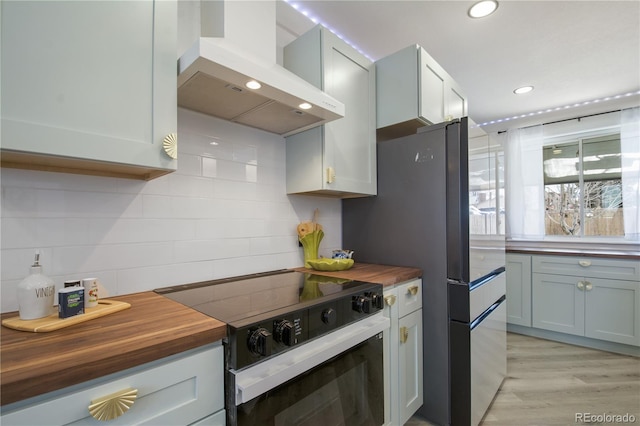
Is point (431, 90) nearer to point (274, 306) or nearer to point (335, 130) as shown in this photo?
point (335, 130)

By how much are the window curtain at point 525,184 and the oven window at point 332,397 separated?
3114 millimetres

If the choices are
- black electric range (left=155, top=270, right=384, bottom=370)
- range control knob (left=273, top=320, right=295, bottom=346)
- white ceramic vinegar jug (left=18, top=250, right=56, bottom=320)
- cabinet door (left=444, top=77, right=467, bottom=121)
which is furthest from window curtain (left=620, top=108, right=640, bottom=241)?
white ceramic vinegar jug (left=18, top=250, right=56, bottom=320)

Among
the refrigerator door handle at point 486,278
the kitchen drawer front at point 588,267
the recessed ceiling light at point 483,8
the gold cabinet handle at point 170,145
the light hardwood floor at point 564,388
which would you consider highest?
the recessed ceiling light at point 483,8

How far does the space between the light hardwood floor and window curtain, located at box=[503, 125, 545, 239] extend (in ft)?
4.38

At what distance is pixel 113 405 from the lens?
0.66 metres

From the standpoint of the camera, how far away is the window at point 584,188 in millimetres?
3213

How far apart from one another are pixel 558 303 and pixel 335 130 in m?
2.89

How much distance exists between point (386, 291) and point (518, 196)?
3.01 meters

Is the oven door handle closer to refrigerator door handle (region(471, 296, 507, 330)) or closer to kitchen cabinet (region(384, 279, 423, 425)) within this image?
kitchen cabinet (region(384, 279, 423, 425))

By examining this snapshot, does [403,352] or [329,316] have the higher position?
[329,316]

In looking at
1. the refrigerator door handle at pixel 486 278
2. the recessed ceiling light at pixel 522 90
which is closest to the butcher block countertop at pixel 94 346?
the refrigerator door handle at pixel 486 278

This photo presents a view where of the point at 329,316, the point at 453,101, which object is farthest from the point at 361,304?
the point at 453,101

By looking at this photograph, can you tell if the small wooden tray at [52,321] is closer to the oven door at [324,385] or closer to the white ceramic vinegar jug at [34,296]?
the white ceramic vinegar jug at [34,296]

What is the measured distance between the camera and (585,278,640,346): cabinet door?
2.55 metres
